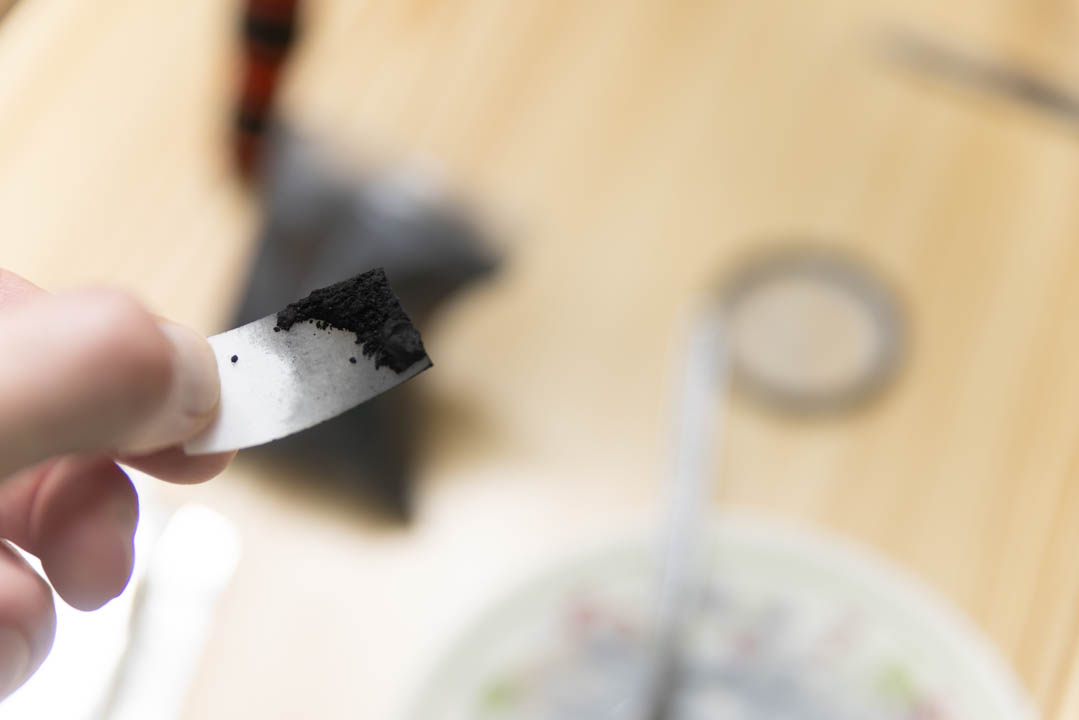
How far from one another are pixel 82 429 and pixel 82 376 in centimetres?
1

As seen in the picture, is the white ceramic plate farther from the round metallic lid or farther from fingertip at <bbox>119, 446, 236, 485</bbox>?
fingertip at <bbox>119, 446, 236, 485</bbox>

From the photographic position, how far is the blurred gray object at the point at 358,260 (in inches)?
15.7

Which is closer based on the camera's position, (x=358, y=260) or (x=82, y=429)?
(x=82, y=429)

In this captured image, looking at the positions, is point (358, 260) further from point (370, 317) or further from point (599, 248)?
point (370, 317)

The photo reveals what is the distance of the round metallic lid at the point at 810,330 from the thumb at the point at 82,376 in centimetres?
33

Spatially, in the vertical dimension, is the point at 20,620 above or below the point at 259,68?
below

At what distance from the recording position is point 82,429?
0.13m

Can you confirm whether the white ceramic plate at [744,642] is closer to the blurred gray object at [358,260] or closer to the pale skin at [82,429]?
the blurred gray object at [358,260]

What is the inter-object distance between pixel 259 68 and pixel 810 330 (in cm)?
28

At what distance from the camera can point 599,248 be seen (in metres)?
0.46

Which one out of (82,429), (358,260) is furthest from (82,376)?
(358,260)

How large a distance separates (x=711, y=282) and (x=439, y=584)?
0.18 meters

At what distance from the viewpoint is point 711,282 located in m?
0.45

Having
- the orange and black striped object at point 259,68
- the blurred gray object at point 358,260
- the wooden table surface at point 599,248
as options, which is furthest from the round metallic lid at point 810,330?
the orange and black striped object at point 259,68
